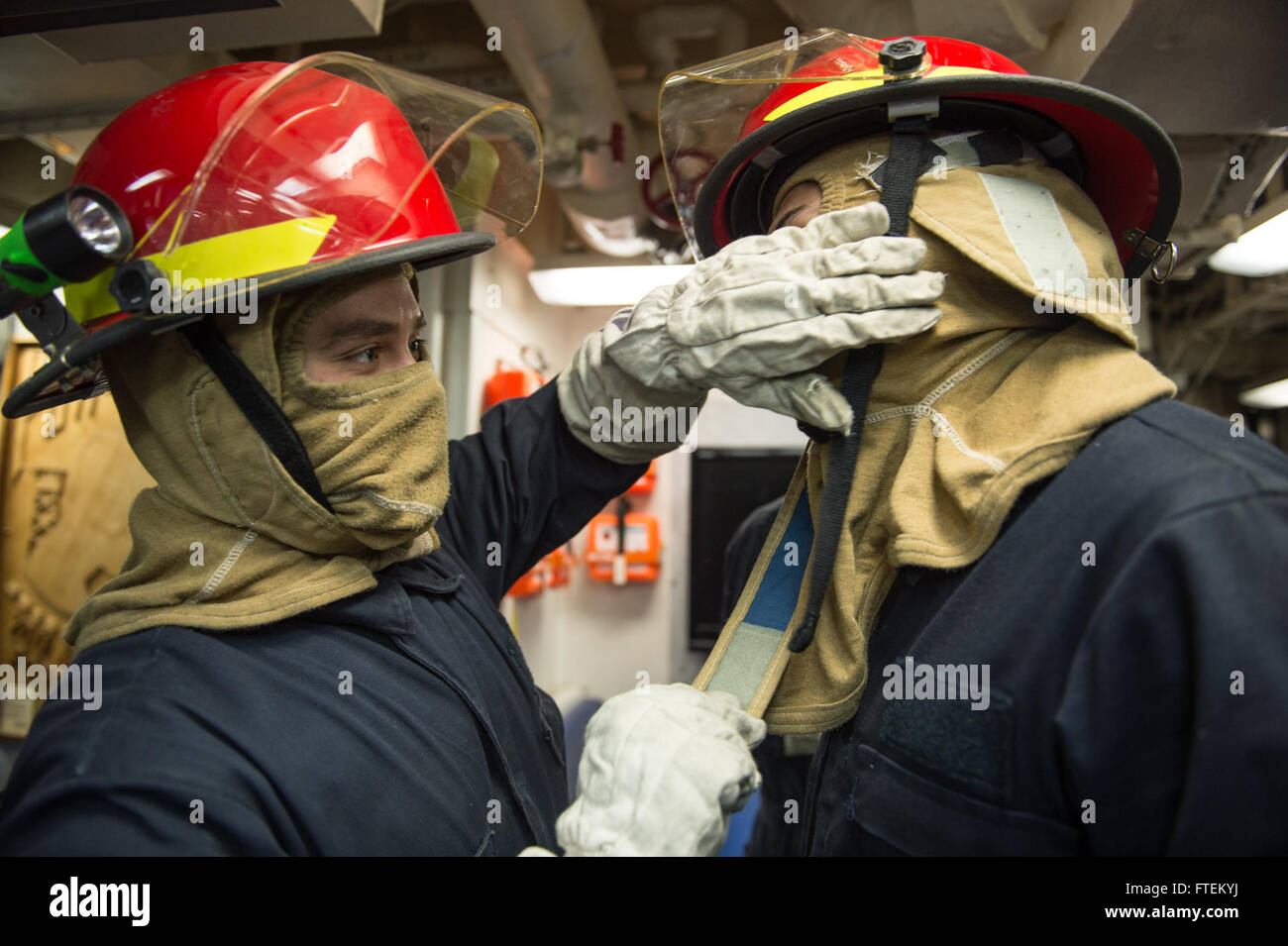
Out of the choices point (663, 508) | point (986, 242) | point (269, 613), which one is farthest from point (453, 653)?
point (663, 508)

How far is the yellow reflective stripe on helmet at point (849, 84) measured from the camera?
0.98 meters

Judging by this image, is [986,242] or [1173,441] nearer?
[1173,441]

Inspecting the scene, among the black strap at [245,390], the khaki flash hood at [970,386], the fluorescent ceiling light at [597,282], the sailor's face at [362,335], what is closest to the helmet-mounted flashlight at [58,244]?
the black strap at [245,390]

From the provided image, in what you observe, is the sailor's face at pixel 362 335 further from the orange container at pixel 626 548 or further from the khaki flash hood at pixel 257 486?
the orange container at pixel 626 548

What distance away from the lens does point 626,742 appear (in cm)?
83

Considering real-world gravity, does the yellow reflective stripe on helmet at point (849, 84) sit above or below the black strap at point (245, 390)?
above

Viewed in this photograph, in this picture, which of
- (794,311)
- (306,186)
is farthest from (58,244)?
(794,311)

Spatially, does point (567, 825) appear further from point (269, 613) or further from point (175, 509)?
point (175, 509)

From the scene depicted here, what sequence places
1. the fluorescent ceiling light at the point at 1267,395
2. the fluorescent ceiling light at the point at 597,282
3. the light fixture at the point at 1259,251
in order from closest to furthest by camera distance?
the light fixture at the point at 1259,251 → the fluorescent ceiling light at the point at 597,282 → the fluorescent ceiling light at the point at 1267,395

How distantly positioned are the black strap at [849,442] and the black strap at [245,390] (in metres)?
0.81

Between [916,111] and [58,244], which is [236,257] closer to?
[58,244]

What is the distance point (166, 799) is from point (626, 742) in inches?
21.7

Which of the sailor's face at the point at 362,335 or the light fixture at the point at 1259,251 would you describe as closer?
the sailor's face at the point at 362,335

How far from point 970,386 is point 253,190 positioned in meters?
1.08
